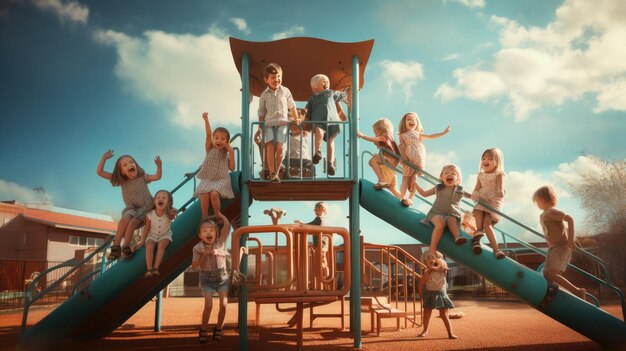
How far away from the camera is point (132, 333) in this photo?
972cm

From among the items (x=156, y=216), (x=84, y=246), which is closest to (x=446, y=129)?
(x=156, y=216)

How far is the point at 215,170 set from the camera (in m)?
7.82

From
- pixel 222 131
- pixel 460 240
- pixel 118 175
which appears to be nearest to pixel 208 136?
pixel 222 131

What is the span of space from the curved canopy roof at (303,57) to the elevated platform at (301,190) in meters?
2.27

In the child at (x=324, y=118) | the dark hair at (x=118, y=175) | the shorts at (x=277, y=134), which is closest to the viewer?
the dark hair at (x=118, y=175)

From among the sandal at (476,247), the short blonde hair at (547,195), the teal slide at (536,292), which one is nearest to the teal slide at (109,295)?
the teal slide at (536,292)

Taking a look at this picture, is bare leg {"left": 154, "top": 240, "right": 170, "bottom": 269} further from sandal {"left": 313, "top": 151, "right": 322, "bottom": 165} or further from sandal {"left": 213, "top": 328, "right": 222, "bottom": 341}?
sandal {"left": 313, "top": 151, "right": 322, "bottom": 165}

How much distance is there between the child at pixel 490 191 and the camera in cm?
754

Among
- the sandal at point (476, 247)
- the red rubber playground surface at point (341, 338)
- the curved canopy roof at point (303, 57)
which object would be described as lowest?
the red rubber playground surface at point (341, 338)

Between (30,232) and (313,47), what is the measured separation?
22468mm

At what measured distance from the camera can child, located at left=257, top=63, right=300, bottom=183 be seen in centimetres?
777

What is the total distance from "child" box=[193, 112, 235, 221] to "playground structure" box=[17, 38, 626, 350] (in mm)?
263

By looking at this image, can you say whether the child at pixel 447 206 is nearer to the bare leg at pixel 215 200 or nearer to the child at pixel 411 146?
the child at pixel 411 146

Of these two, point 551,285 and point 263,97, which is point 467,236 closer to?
point 551,285
